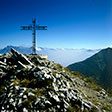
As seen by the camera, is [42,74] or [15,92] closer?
[15,92]

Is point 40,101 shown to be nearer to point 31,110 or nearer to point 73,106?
point 31,110

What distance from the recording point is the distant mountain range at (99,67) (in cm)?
12356

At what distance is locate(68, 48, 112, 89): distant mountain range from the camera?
124 metres

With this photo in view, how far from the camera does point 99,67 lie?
455 ft

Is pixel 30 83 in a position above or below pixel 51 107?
above

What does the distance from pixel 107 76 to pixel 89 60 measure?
118ft

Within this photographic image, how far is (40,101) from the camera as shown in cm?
961

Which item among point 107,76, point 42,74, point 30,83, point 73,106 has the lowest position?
point 107,76

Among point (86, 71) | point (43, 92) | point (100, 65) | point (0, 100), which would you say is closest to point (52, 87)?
point (43, 92)

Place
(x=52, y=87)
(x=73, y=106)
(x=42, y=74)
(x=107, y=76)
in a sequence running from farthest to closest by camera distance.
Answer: (x=107, y=76) < (x=42, y=74) < (x=52, y=87) < (x=73, y=106)

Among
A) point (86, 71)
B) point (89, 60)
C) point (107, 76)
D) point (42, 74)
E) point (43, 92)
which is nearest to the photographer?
point (43, 92)

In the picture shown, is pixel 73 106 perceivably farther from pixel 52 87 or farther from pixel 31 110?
pixel 31 110

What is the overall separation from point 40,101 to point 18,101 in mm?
2067

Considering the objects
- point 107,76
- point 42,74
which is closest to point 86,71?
point 107,76
